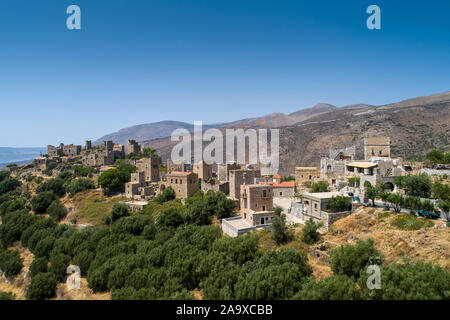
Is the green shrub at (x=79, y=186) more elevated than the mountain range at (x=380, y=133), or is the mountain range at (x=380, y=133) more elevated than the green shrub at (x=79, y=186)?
the mountain range at (x=380, y=133)

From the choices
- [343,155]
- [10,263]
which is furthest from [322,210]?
[10,263]

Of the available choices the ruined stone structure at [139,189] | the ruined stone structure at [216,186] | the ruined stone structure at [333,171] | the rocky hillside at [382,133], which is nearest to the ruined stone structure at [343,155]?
the ruined stone structure at [333,171]

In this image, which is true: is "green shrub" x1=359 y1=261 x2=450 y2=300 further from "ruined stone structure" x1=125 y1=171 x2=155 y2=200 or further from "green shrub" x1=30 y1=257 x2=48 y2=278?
"ruined stone structure" x1=125 y1=171 x2=155 y2=200

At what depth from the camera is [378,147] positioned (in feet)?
121

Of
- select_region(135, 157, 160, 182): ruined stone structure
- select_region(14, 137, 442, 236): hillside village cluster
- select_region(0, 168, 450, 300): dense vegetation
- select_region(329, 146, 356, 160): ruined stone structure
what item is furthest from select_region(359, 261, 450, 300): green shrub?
select_region(135, 157, 160, 182): ruined stone structure

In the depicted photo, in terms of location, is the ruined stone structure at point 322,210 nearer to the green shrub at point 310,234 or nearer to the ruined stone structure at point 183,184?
the green shrub at point 310,234

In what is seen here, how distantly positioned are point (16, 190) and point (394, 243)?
203 ft

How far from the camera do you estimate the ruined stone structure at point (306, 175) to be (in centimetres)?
3779

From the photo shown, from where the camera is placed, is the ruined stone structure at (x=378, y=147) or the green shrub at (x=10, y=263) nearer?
the green shrub at (x=10, y=263)

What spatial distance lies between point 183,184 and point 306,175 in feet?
56.1

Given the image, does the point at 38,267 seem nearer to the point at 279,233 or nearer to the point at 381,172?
the point at 279,233

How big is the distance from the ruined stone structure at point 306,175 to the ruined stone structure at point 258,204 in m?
12.4

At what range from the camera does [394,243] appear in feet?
61.2
